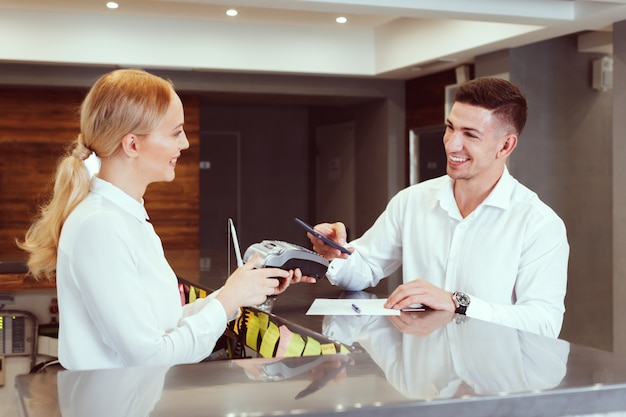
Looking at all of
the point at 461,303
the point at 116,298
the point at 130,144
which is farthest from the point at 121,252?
the point at 461,303

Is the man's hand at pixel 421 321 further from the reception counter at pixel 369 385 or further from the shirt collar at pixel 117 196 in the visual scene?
the shirt collar at pixel 117 196

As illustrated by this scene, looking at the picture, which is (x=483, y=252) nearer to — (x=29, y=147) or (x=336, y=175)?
(x=29, y=147)

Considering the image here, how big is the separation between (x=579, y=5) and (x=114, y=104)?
4.53 m

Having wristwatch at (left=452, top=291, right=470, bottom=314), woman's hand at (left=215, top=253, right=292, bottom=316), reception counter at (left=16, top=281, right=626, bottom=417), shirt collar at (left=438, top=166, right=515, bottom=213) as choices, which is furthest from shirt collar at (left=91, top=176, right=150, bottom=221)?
shirt collar at (left=438, top=166, right=515, bottom=213)

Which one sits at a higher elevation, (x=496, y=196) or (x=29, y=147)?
(x=29, y=147)

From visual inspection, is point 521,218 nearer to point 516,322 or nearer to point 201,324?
point 516,322

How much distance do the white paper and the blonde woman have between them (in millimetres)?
341

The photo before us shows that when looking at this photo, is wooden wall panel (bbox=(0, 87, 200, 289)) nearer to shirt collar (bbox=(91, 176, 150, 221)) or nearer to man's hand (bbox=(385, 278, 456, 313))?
man's hand (bbox=(385, 278, 456, 313))

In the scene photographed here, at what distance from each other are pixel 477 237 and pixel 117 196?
1312mm

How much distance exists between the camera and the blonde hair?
6.16 feet

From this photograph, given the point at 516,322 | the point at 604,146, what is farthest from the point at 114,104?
the point at 604,146

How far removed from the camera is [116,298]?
172 cm

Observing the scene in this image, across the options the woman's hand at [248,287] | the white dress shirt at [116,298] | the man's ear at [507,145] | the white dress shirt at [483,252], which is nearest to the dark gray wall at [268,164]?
the white dress shirt at [483,252]

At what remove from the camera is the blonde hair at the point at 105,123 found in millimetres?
1878
